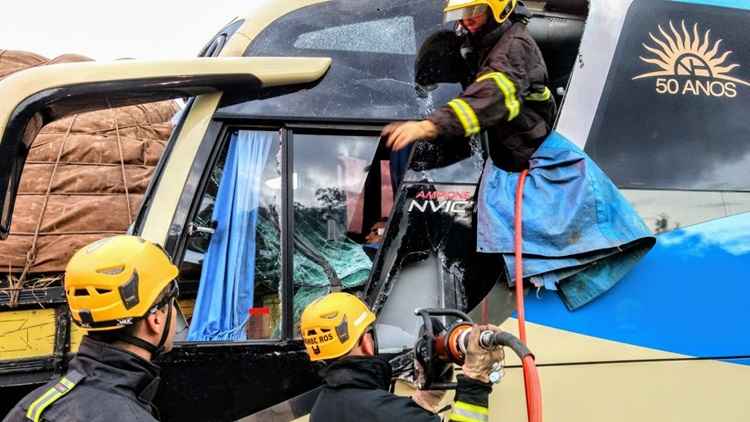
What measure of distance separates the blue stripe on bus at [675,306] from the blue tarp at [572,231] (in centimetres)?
7

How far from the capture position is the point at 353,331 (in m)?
2.72

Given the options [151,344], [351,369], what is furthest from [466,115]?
[151,344]

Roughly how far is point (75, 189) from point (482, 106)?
2383mm

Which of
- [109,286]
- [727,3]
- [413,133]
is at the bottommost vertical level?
[109,286]

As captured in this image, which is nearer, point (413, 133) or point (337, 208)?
point (413, 133)

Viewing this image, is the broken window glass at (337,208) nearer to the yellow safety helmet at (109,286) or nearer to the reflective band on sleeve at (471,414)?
the reflective band on sleeve at (471,414)

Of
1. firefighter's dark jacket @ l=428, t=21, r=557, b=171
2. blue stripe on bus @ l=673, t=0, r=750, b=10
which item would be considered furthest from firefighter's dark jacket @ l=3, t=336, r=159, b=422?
blue stripe on bus @ l=673, t=0, r=750, b=10

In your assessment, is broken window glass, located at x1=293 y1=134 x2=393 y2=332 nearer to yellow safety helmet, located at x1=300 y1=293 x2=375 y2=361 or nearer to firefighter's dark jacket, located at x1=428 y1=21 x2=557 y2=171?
yellow safety helmet, located at x1=300 y1=293 x2=375 y2=361

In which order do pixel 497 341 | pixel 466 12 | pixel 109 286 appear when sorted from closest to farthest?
pixel 109 286
pixel 497 341
pixel 466 12

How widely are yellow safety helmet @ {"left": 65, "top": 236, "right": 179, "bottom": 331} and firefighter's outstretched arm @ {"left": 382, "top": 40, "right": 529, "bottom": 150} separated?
43.2 inches

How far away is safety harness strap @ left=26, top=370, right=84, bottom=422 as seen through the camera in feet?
6.11

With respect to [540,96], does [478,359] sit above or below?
below

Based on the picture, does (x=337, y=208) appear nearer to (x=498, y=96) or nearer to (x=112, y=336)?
(x=498, y=96)

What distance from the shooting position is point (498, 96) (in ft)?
9.12
